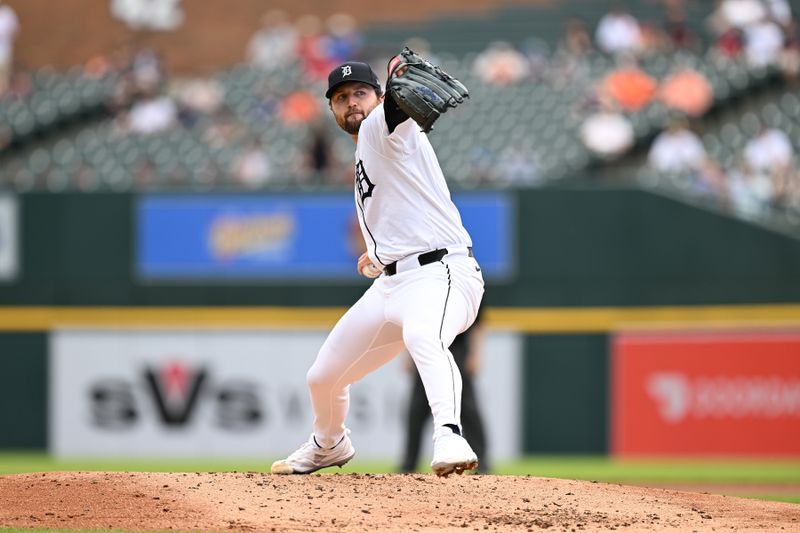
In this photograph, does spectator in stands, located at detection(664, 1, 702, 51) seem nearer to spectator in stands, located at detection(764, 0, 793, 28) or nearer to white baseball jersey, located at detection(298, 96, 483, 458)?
spectator in stands, located at detection(764, 0, 793, 28)

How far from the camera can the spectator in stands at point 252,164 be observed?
47.7 ft

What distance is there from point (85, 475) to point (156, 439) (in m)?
6.92

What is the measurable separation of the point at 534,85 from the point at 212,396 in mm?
5587

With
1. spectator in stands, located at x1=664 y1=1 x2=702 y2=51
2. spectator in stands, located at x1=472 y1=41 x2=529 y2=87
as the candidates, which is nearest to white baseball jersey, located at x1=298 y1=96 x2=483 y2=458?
spectator in stands, located at x1=472 y1=41 x2=529 y2=87

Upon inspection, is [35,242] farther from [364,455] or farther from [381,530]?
[381,530]

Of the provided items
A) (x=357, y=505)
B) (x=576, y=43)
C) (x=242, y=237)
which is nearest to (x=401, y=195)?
(x=357, y=505)

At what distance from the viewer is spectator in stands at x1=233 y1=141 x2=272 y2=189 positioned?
14.5m

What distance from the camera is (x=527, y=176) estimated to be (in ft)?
46.0

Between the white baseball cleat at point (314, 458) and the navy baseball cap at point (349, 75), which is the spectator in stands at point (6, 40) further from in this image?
the navy baseball cap at point (349, 75)

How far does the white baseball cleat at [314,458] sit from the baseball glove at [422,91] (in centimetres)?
174

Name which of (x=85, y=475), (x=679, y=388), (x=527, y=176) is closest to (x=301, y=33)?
(x=527, y=176)

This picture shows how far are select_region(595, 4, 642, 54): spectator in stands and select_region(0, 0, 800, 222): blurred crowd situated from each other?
0.02 meters

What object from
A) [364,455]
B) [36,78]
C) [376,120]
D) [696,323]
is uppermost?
[36,78]

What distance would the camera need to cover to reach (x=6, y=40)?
19016mm
